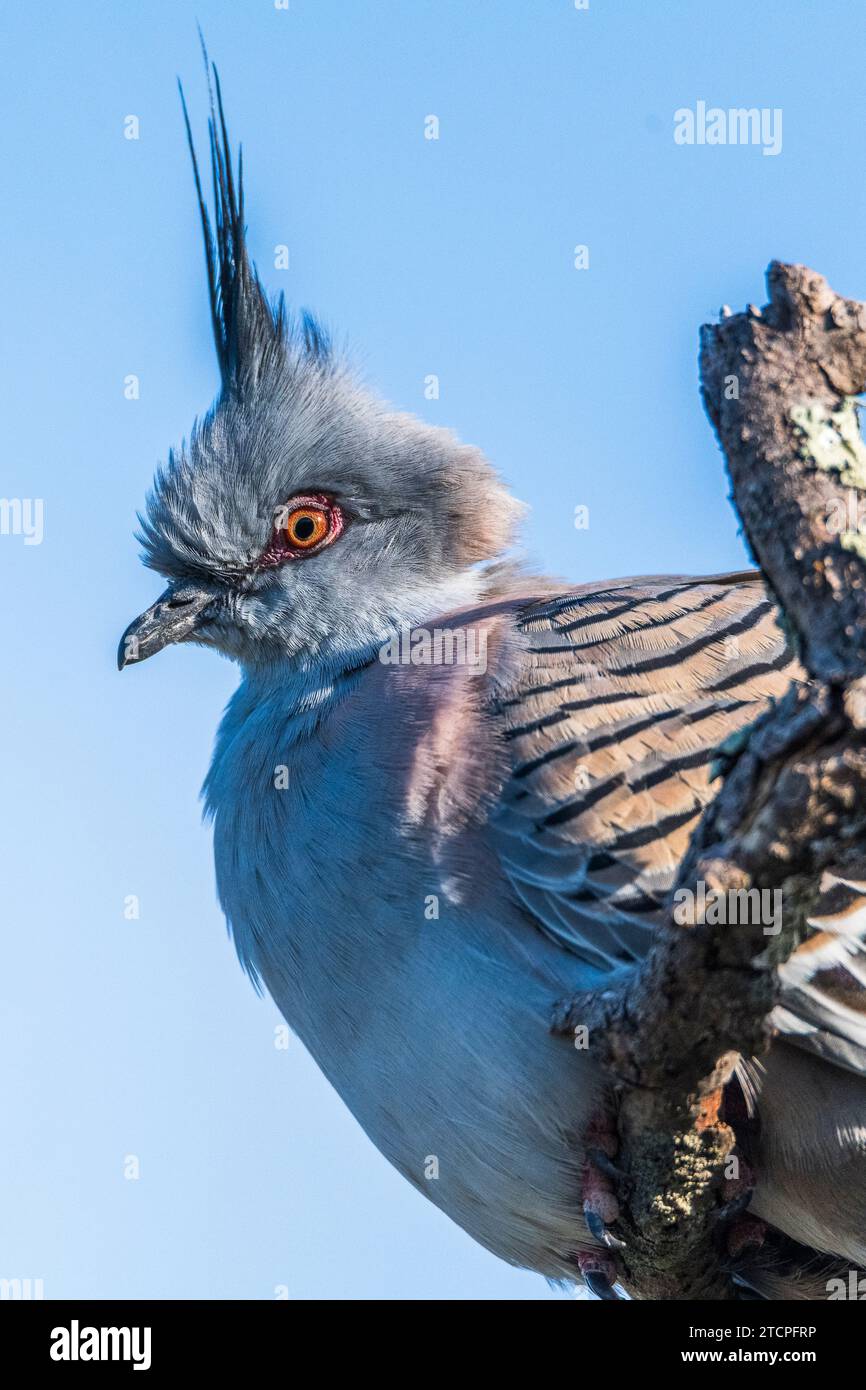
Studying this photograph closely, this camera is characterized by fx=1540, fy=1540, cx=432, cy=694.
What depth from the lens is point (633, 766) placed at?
→ 5.61m

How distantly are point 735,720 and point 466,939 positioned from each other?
1.28 m

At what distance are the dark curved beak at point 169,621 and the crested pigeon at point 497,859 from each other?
73mm

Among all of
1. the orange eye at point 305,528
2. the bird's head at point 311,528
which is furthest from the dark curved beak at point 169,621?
the orange eye at point 305,528

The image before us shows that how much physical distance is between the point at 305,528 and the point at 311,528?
30 millimetres

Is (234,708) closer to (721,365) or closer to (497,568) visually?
(497,568)

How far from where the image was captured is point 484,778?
571 cm

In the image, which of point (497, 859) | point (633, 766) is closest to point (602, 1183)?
point (497, 859)

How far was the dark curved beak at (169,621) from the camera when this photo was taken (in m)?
7.47

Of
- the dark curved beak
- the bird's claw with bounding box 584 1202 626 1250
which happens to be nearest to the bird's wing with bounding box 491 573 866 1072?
the bird's claw with bounding box 584 1202 626 1250

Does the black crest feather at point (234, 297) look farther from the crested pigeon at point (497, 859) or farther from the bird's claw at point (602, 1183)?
the bird's claw at point (602, 1183)

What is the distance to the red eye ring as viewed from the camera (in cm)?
748

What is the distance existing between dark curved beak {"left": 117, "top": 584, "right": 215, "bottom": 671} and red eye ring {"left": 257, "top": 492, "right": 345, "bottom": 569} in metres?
0.37

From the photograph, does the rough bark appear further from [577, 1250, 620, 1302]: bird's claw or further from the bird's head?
the bird's head

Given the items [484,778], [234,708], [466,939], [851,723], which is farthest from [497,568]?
[851,723]
